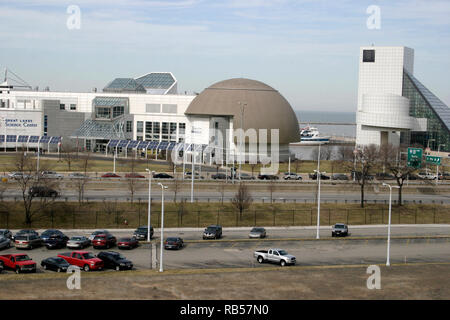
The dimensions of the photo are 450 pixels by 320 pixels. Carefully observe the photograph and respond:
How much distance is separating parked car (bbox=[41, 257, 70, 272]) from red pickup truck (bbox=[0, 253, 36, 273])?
28.9 inches

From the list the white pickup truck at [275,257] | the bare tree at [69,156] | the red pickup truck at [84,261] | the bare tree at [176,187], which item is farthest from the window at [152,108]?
the red pickup truck at [84,261]

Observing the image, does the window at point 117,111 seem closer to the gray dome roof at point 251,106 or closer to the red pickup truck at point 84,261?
the gray dome roof at point 251,106

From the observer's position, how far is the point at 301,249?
1484 inches

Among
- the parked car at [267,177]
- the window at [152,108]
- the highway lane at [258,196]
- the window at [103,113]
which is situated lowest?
the highway lane at [258,196]

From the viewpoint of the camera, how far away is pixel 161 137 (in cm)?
9294

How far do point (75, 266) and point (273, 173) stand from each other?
45.5 m

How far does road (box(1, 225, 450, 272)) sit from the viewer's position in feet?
111

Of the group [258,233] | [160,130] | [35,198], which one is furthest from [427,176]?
[35,198]

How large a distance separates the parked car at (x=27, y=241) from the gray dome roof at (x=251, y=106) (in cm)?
5070

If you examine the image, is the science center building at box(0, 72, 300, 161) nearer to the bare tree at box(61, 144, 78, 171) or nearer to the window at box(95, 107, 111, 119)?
the window at box(95, 107, 111, 119)

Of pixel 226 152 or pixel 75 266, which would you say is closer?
pixel 75 266

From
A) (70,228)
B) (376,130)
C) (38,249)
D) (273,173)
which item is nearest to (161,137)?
(273,173)

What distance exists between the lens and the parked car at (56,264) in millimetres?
29922

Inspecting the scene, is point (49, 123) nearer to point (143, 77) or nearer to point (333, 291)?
point (143, 77)
